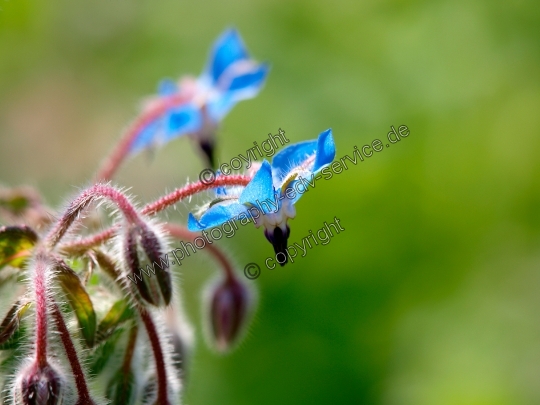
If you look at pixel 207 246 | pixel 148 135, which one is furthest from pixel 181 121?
pixel 207 246

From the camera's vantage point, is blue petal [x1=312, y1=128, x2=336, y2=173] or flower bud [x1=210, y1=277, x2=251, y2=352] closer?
blue petal [x1=312, y1=128, x2=336, y2=173]

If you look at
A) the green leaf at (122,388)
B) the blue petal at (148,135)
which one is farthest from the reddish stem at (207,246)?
the blue petal at (148,135)

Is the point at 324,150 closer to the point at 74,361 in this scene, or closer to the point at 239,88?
the point at 74,361

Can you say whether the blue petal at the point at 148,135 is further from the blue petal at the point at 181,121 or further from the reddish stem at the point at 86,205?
the reddish stem at the point at 86,205

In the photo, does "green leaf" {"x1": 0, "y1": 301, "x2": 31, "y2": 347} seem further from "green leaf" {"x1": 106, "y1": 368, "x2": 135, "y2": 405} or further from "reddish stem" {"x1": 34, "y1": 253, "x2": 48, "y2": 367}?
"green leaf" {"x1": 106, "y1": 368, "x2": 135, "y2": 405}

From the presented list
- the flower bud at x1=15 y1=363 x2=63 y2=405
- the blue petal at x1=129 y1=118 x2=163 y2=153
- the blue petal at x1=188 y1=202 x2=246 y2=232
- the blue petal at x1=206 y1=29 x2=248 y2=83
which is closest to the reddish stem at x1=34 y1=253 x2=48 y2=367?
the flower bud at x1=15 y1=363 x2=63 y2=405

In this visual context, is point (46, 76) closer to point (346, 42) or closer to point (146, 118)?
point (346, 42)
